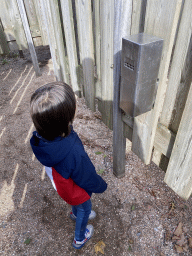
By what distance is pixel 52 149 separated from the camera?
1.23 metres

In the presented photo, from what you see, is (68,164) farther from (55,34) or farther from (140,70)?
(55,34)

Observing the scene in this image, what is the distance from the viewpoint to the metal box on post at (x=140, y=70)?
1115mm

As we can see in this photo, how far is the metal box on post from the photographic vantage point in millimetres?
1115

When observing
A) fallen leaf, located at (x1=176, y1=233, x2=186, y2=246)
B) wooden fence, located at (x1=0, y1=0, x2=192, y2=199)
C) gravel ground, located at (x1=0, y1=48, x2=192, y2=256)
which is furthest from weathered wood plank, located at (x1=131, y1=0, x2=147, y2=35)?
fallen leaf, located at (x1=176, y1=233, x2=186, y2=246)

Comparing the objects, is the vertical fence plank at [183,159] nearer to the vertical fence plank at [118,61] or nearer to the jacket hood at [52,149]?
the vertical fence plank at [118,61]

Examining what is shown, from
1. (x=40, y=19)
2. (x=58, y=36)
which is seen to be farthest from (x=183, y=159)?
(x=40, y=19)

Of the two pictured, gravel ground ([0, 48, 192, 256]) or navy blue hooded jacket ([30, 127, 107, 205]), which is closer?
navy blue hooded jacket ([30, 127, 107, 205])

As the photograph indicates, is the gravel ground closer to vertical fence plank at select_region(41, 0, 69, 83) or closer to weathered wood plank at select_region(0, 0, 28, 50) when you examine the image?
vertical fence plank at select_region(41, 0, 69, 83)

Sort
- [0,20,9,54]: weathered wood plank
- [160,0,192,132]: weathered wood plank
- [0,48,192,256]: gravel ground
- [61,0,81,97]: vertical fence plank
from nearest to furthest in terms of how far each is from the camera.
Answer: [160,0,192,132]: weathered wood plank → [0,48,192,256]: gravel ground → [61,0,81,97]: vertical fence plank → [0,20,9,54]: weathered wood plank

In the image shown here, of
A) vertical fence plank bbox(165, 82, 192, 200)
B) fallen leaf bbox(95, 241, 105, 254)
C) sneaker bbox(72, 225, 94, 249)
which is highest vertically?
vertical fence plank bbox(165, 82, 192, 200)

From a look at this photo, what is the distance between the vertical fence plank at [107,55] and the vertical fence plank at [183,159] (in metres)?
0.97

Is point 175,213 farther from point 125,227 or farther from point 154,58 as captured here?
point 154,58

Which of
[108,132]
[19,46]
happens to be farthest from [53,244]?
[19,46]

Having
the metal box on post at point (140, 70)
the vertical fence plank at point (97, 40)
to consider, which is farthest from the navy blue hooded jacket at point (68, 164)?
the vertical fence plank at point (97, 40)
